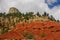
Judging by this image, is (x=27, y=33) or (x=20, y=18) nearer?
(x=27, y=33)

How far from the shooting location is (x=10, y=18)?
119125 mm

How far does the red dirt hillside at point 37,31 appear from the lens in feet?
272

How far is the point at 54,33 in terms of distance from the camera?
3462 inches

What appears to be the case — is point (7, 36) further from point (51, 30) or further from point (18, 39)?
point (51, 30)

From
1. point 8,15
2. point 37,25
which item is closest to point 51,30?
point 37,25

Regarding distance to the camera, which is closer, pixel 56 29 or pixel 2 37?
pixel 2 37

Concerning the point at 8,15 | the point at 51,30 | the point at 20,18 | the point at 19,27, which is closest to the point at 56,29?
the point at 51,30

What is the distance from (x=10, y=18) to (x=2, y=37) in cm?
3758

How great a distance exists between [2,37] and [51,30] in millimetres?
19069

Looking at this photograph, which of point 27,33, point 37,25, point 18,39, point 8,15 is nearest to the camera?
point 18,39

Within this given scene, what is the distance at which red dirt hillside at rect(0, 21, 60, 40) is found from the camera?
82.9 metres

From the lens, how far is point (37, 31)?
296ft

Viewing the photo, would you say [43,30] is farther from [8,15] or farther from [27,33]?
[8,15]

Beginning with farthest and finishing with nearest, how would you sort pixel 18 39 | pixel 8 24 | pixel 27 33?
pixel 8 24
pixel 27 33
pixel 18 39
